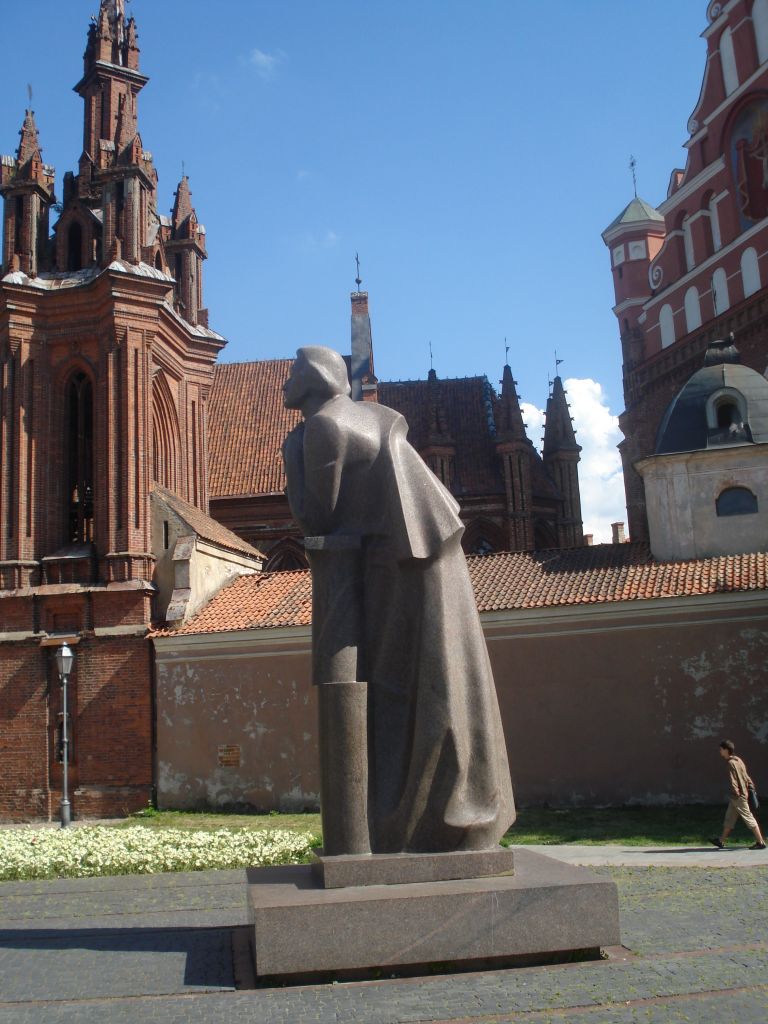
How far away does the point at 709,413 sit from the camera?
25.0m

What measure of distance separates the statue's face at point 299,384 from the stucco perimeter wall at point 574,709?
15.4 m

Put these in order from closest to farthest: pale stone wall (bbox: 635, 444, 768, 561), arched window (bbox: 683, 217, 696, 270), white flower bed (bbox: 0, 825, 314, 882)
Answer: white flower bed (bbox: 0, 825, 314, 882) → pale stone wall (bbox: 635, 444, 768, 561) → arched window (bbox: 683, 217, 696, 270)

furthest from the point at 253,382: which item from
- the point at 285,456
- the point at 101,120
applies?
the point at 285,456

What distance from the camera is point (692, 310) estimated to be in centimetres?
3247

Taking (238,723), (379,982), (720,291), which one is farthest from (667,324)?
(379,982)

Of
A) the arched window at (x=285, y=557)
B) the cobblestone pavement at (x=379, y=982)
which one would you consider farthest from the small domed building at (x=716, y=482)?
the cobblestone pavement at (x=379, y=982)

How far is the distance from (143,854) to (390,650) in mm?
8211

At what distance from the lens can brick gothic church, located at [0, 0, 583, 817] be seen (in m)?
23.8

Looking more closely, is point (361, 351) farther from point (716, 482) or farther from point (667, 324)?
point (716, 482)

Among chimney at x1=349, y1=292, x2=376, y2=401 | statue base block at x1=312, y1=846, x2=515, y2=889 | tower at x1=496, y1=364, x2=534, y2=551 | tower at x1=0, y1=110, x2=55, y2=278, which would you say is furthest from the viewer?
chimney at x1=349, y1=292, x2=376, y2=401

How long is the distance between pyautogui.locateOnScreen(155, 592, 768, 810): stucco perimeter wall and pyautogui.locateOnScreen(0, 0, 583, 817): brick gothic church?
1807mm

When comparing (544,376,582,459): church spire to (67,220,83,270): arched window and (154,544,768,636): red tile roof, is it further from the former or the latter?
(67,220,83,270): arched window

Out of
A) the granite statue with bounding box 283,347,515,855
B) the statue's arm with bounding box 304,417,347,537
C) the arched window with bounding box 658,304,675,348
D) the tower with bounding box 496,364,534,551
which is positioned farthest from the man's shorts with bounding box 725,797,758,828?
the arched window with bounding box 658,304,675,348

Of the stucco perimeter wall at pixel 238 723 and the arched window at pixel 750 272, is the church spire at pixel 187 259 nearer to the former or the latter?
the stucco perimeter wall at pixel 238 723
